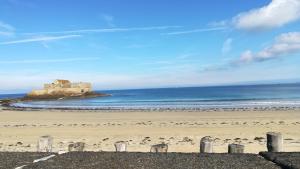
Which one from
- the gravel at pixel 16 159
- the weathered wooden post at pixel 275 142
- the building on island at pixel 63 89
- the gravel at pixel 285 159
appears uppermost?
the building on island at pixel 63 89

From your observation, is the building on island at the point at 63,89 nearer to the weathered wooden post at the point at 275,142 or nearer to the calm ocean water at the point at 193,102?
the calm ocean water at the point at 193,102

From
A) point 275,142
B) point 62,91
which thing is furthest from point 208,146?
point 62,91

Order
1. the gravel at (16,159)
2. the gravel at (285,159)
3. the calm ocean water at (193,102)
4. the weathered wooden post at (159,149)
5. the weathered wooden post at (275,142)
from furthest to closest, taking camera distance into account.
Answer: the calm ocean water at (193,102) < the weathered wooden post at (159,149) < the weathered wooden post at (275,142) < the gravel at (16,159) < the gravel at (285,159)

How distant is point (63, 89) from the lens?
100 m

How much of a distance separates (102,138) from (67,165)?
9404 millimetres

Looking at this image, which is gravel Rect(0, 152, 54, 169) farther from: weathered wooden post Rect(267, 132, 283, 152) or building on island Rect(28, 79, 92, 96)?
building on island Rect(28, 79, 92, 96)

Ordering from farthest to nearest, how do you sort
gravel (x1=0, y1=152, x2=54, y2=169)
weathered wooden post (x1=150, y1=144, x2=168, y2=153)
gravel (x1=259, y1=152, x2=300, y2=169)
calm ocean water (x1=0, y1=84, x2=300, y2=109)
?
calm ocean water (x1=0, y1=84, x2=300, y2=109) < weathered wooden post (x1=150, y1=144, x2=168, y2=153) < gravel (x1=0, y1=152, x2=54, y2=169) < gravel (x1=259, y1=152, x2=300, y2=169)

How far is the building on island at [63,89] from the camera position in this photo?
95.0 m

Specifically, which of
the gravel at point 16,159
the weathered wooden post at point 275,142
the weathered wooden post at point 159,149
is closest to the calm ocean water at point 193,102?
the weathered wooden post at point 159,149

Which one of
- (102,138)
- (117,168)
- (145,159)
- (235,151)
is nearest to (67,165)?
(117,168)

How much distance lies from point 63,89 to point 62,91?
0.90 metres

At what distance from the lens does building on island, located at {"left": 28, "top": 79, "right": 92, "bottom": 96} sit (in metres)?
95.0

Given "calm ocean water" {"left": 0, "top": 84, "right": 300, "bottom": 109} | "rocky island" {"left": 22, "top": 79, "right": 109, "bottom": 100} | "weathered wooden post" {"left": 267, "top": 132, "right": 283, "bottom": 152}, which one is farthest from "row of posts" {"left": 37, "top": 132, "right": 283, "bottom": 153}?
"rocky island" {"left": 22, "top": 79, "right": 109, "bottom": 100}

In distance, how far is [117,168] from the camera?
20.9ft
